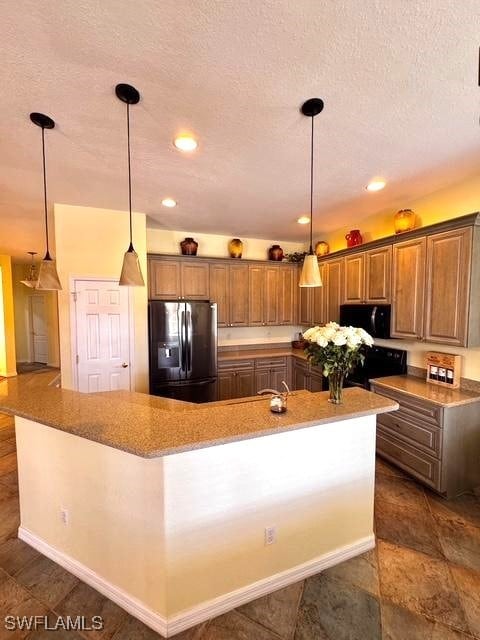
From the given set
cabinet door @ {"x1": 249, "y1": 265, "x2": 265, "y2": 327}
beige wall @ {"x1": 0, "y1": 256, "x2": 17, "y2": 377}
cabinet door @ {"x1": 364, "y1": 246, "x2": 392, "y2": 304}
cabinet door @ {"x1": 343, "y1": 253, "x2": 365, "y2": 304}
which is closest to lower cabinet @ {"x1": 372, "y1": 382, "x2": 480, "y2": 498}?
cabinet door @ {"x1": 364, "y1": 246, "x2": 392, "y2": 304}

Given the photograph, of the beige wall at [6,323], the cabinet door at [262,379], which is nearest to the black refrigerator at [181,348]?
the cabinet door at [262,379]

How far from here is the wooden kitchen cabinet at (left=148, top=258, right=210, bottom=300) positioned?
13.3 feet

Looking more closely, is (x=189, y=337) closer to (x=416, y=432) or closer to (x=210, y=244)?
(x=210, y=244)

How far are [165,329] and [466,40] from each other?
347cm

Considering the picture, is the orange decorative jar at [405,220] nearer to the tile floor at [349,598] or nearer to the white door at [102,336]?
the tile floor at [349,598]

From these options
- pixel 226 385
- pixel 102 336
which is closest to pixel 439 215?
pixel 226 385

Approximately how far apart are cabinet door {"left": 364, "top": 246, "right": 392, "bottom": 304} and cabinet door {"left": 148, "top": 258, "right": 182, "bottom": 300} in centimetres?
261

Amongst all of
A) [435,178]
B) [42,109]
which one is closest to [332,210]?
[435,178]

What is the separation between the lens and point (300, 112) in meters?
1.73

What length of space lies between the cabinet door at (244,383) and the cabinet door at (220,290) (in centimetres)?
84

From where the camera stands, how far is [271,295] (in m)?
4.82

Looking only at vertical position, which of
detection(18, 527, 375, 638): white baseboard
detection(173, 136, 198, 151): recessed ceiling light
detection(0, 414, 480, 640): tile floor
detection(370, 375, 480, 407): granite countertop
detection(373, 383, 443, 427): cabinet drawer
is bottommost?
detection(0, 414, 480, 640): tile floor

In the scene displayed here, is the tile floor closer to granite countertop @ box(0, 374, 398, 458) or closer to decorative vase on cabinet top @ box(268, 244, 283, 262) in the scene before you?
granite countertop @ box(0, 374, 398, 458)

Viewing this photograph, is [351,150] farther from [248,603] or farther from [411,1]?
[248,603]
